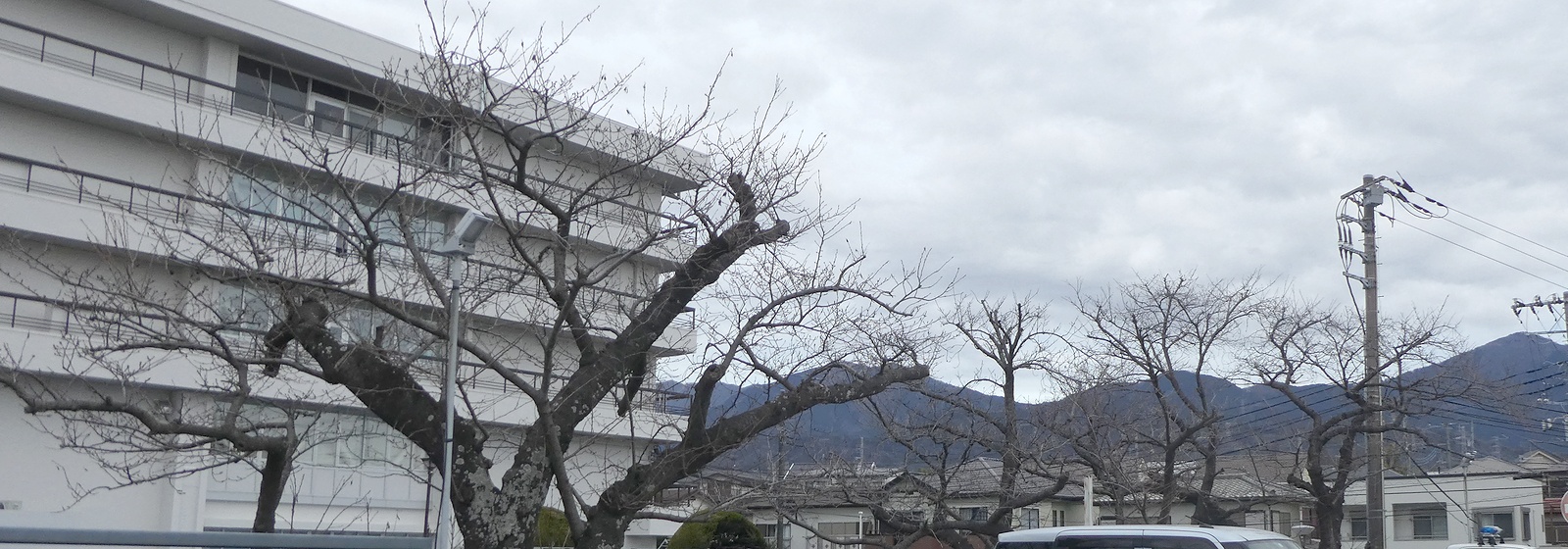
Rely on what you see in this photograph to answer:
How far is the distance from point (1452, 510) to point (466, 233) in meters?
46.5

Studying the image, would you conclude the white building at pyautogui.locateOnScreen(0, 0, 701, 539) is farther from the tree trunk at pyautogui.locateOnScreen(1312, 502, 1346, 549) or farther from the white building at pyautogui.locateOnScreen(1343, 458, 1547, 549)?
the white building at pyautogui.locateOnScreen(1343, 458, 1547, 549)

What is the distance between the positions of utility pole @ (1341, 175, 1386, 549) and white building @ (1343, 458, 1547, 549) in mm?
22393

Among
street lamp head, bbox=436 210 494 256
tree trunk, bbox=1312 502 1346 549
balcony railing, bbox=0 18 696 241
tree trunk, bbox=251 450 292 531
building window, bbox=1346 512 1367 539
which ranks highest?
balcony railing, bbox=0 18 696 241

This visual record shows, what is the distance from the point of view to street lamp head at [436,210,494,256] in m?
11.4

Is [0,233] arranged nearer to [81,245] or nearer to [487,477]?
[81,245]

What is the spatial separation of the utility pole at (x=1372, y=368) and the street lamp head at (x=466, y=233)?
17.4 metres

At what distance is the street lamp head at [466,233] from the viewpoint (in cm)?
1138

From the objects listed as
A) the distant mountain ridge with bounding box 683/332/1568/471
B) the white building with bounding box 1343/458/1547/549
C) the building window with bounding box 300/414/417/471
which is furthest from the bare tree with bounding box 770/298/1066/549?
the white building with bounding box 1343/458/1547/549

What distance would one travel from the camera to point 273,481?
13297mm

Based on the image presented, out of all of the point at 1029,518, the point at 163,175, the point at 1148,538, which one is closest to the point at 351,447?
the point at 163,175

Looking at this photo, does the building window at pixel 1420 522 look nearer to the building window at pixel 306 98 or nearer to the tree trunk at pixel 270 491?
the building window at pixel 306 98

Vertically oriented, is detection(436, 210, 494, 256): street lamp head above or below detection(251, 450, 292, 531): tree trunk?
above

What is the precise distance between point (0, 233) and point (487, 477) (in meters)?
15.1

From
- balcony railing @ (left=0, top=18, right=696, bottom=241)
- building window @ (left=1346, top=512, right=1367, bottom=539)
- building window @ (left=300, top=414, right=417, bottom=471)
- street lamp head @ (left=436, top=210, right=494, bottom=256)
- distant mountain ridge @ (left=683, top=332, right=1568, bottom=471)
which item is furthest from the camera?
building window @ (left=1346, top=512, right=1367, bottom=539)
